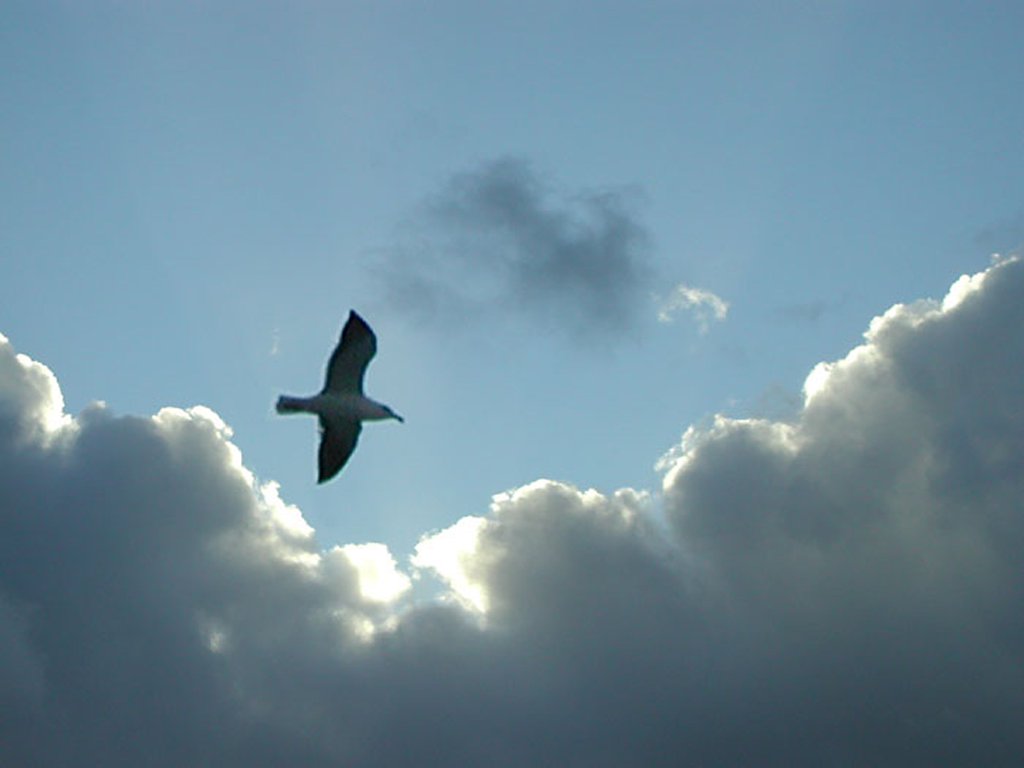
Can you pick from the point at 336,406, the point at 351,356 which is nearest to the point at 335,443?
the point at 336,406

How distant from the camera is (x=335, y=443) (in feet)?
171

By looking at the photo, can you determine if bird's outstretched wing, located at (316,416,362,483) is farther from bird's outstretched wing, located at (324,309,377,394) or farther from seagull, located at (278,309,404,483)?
bird's outstretched wing, located at (324,309,377,394)

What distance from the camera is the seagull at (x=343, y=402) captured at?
50066 millimetres

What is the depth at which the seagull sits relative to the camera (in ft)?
164

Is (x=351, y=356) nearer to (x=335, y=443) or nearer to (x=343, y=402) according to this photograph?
Answer: (x=343, y=402)

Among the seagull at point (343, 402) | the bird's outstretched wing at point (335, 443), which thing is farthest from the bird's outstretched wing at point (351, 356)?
the bird's outstretched wing at point (335, 443)

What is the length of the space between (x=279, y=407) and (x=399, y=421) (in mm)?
6875

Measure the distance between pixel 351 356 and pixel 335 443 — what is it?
15.1ft

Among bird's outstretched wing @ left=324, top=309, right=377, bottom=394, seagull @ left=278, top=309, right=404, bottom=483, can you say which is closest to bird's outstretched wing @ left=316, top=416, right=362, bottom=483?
seagull @ left=278, top=309, right=404, bottom=483

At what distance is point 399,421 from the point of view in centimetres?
5484

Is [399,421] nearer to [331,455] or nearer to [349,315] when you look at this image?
[331,455]

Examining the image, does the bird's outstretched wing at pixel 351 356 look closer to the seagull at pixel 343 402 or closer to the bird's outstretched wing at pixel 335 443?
the seagull at pixel 343 402

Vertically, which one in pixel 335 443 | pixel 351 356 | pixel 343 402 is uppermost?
pixel 351 356

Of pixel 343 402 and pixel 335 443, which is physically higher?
pixel 343 402
